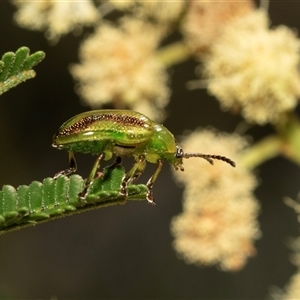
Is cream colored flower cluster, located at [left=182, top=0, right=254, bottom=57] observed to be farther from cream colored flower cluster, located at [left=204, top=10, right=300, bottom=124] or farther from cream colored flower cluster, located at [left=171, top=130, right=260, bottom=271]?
cream colored flower cluster, located at [left=171, top=130, right=260, bottom=271]

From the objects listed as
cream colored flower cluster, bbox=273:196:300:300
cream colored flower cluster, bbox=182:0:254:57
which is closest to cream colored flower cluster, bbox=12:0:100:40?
cream colored flower cluster, bbox=182:0:254:57

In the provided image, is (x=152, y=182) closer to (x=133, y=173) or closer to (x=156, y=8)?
(x=133, y=173)

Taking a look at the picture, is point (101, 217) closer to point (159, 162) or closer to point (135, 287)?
point (135, 287)

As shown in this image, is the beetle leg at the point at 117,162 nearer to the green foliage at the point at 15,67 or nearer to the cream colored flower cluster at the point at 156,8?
the green foliage at the point at 15,67

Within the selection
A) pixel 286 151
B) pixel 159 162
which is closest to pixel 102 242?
pixel 286 151

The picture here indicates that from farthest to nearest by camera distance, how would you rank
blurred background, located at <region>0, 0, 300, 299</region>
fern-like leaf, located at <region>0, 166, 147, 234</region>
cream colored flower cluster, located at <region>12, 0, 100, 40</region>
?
blurred background, located at <region>0, 0, 300, 299</region> < cream colored flower cluster, located at <region>12, 0, 100, 40</region> < fern-like leaf, located at <region>0, 166, 147, 234</region>

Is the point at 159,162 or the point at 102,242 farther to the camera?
the point at 102,242
